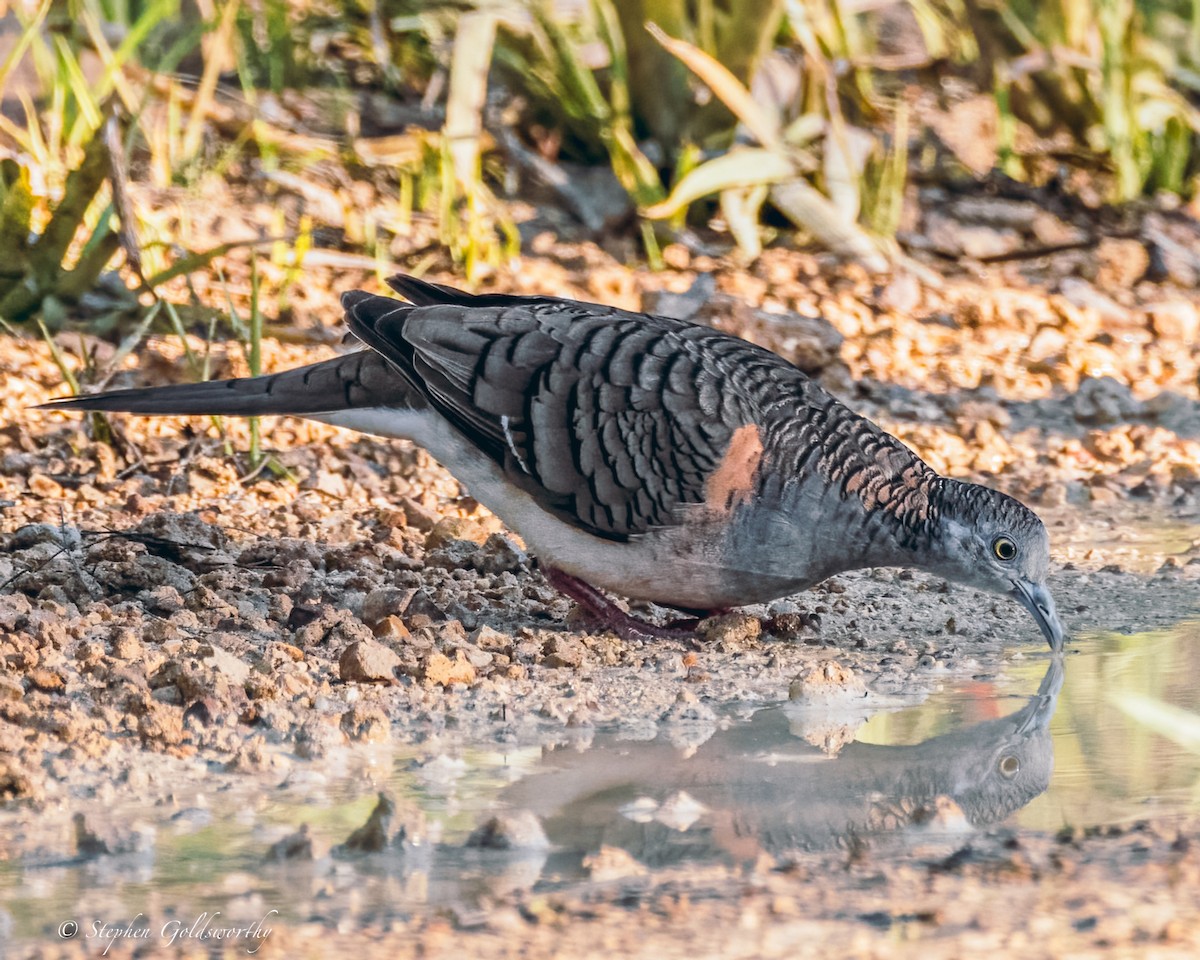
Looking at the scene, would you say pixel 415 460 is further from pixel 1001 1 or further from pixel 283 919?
pixel 1001 1

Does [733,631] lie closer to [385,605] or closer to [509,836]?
[385,605]

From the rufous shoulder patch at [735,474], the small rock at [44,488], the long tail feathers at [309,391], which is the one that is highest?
the long tail feathers at [309,391]

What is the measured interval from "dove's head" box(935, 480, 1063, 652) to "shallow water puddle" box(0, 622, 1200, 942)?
12.5 inches

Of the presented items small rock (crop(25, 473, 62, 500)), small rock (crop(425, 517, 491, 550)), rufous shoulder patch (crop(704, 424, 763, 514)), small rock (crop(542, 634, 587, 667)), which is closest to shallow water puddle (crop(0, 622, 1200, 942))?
small rock (crop(542, 634, 587, 667))

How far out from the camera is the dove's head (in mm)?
3982

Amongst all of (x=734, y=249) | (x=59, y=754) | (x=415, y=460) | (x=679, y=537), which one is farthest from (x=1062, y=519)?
(x=59, y=754)

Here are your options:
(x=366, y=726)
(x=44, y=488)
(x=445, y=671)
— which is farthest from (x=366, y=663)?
(x=44, y=488)

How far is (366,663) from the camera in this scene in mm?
3662

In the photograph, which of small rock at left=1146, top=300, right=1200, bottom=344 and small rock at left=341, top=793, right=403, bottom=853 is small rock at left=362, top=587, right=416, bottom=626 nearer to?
small rock at left=341, top=793, right=403, bottom=853

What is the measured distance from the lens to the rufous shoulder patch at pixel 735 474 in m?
4.00

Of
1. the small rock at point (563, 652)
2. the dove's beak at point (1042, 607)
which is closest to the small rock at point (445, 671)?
the small rock at point (563, 652)

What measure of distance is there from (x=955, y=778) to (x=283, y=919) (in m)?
1.33

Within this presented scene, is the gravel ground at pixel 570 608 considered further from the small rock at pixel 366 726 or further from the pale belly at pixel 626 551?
the pale belly at pixel 626 551

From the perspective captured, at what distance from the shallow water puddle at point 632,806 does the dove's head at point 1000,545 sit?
0.32 m
